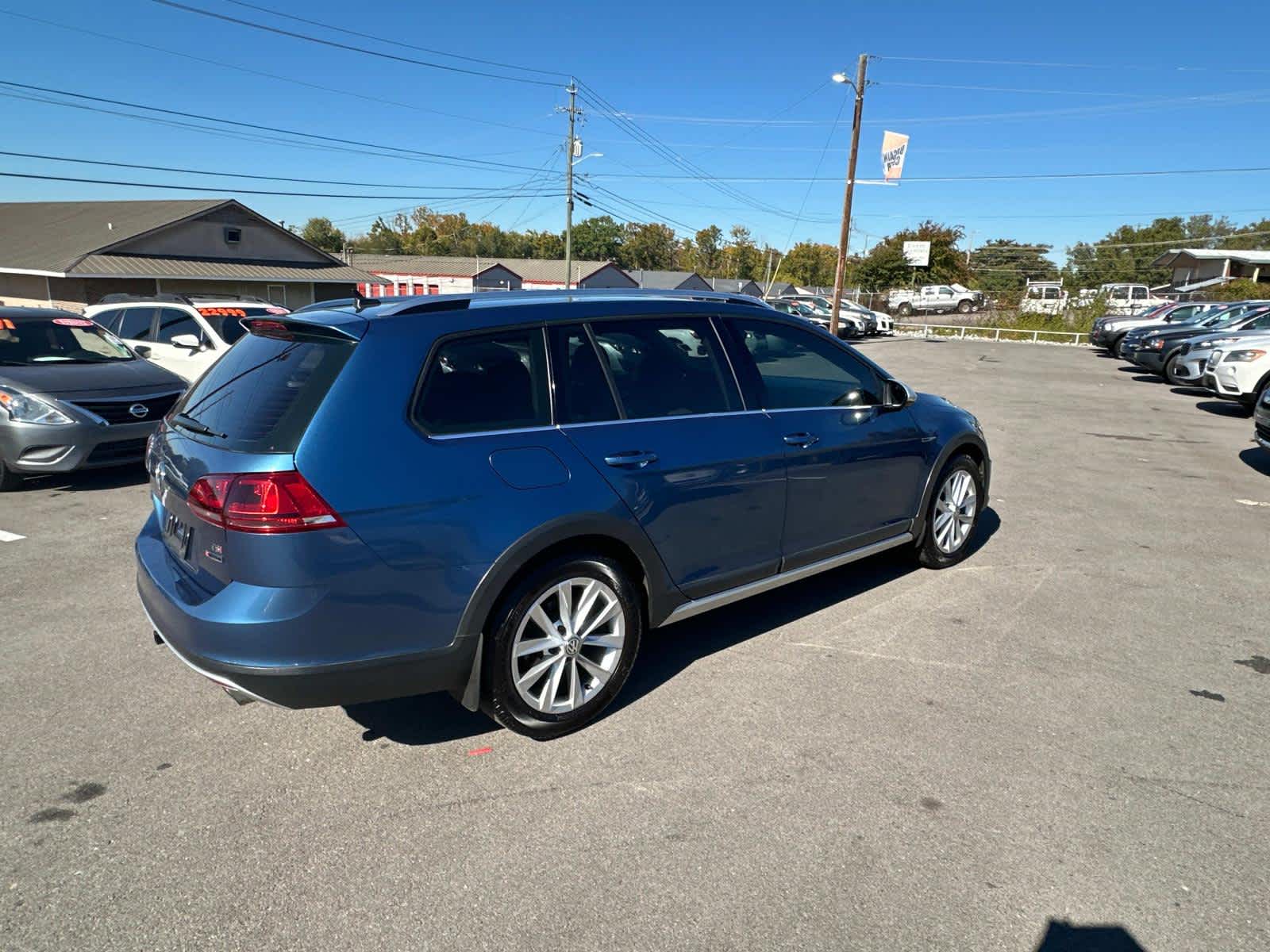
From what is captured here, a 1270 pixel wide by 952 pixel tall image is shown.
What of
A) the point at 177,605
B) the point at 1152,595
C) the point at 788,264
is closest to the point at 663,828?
the point at 177,605

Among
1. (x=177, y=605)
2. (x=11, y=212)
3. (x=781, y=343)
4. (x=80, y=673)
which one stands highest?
(x=11, y=212)

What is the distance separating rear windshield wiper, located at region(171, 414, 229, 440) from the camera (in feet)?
10.4

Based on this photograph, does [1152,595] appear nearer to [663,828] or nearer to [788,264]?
[663,828]

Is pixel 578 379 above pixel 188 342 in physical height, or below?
above

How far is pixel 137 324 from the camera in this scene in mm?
10578

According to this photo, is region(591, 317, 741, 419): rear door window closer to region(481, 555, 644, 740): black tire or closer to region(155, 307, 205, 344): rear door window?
region(481, 555, 644, 740): black tire

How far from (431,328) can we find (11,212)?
54.6m

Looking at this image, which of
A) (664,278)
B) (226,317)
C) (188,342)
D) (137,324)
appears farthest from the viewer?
(664,278)

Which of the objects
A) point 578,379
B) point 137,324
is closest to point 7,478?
point 137,324

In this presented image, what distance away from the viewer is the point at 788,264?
125188 mm

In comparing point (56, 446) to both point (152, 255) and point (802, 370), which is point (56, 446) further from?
point (152, 255)

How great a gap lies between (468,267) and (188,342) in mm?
67568

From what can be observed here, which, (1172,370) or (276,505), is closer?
(276,505)

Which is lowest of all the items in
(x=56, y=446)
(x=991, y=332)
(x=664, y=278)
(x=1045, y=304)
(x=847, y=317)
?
(x=56, y=446)
